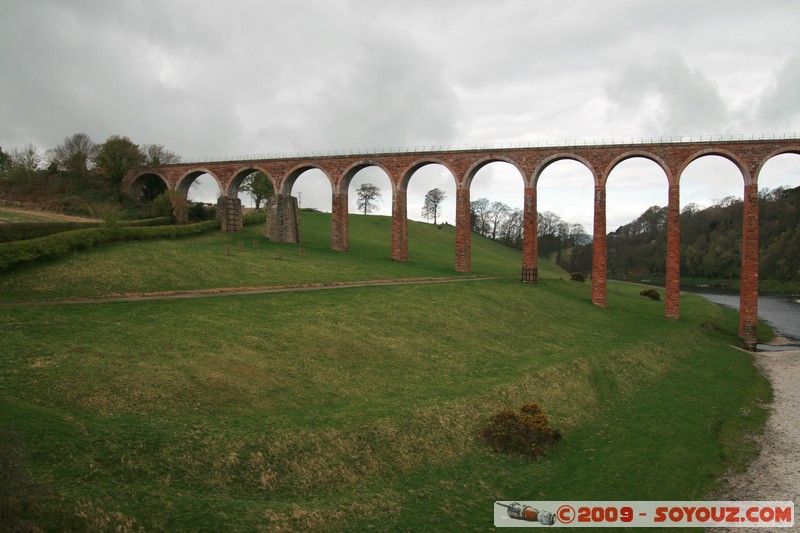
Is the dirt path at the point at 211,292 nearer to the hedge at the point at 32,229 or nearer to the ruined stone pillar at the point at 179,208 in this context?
A: the hedge at the point at 32,229

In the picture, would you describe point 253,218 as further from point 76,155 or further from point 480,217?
point 480,217

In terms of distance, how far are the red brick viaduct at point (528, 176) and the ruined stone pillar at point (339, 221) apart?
100mm

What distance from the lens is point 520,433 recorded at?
16.7m

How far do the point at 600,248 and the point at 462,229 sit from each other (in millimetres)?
12255

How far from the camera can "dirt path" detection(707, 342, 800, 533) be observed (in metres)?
→ 14.8

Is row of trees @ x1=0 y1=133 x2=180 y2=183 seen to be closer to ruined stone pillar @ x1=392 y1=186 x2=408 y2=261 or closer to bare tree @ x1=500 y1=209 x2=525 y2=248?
ruined stone pillar @ x1=392 y1=186 x2=408 y2=261

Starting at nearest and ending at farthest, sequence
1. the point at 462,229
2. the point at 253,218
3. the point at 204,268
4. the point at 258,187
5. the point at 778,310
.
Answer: the point at 204,268, the point at 462,229, the point at 778,310, the point at 253,218, the point at 258,187

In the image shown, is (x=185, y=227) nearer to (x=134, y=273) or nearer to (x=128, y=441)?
(x=134, y=273)

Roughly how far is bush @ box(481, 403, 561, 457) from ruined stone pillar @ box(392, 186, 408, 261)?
108ft

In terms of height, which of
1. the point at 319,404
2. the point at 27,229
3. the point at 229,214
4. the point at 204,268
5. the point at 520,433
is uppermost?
the point at 229,214

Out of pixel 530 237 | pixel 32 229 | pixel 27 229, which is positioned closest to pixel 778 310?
pixel 530 237

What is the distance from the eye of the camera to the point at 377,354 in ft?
72.1

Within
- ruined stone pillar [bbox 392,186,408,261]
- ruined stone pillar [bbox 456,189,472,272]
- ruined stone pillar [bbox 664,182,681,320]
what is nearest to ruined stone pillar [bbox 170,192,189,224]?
ruined stone pillar [bbox 392,186,408,261]

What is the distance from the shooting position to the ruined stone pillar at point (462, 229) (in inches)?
1870
